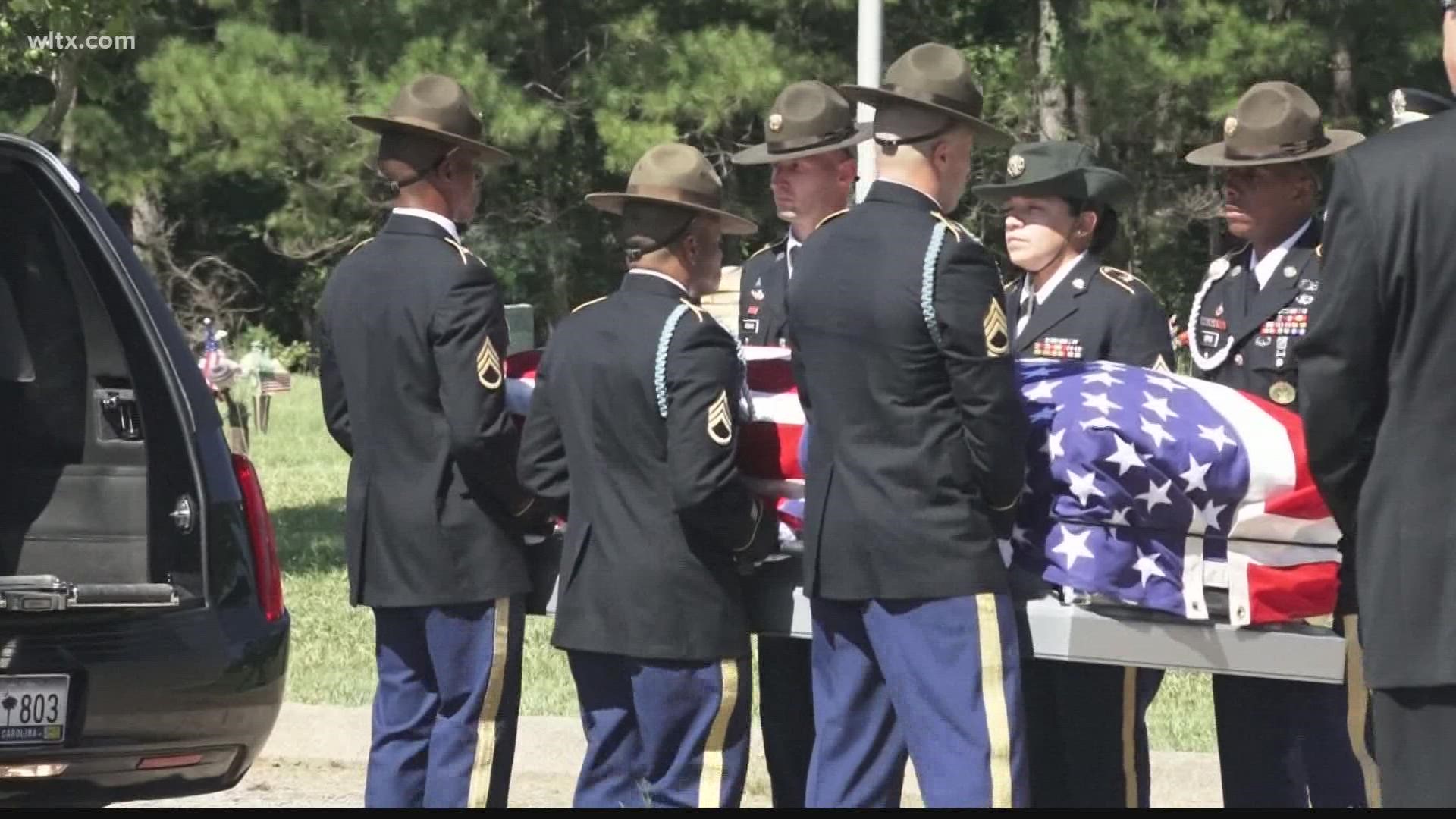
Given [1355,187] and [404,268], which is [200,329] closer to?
[404,268]

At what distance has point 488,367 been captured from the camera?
16.2ft

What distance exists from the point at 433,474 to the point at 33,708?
1.09m

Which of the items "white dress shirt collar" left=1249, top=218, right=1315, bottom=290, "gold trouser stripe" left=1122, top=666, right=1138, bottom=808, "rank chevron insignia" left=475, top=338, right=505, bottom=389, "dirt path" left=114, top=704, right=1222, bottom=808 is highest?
"white dress shirt collar" left=1249, top=218, right=1315, bottom=290

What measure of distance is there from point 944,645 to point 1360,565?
1.06 meters

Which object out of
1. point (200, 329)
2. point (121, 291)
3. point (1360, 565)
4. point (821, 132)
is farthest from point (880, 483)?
point (200, 329)

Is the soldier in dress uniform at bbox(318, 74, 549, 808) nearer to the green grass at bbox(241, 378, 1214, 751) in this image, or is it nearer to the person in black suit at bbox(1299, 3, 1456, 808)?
the green grass at bbox(241, 378, 1214, 751)

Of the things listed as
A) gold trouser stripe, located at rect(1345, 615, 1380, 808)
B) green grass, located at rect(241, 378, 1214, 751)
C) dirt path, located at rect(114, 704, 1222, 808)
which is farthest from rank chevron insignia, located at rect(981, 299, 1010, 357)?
green grass, located at rect(241, 378, 1214, 751)

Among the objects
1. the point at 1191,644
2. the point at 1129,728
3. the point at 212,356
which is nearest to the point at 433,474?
the point at 1129,728

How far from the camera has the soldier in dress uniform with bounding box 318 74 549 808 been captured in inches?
196

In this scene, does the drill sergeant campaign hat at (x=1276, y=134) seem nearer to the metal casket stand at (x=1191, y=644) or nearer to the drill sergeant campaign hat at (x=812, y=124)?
the drill sergeant campaign hat at (x=812, y=124)

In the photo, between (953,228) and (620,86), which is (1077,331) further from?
(620,86)

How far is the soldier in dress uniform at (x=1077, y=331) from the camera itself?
16.9 feet

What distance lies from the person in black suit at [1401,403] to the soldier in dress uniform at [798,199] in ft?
6.65

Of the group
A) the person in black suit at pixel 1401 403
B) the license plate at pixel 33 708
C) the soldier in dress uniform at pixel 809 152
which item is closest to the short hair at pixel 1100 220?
the soldier in dress uniform at pixel 809 152
